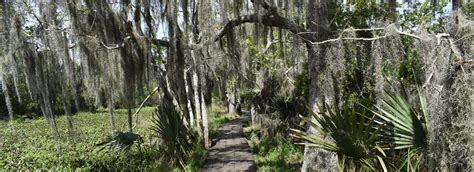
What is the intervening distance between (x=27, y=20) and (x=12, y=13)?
49cm

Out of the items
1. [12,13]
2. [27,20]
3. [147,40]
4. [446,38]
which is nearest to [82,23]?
[147,40]

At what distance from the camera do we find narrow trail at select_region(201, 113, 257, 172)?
308 inches

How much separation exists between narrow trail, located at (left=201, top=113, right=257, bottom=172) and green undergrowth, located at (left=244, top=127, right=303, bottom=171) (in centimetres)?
20

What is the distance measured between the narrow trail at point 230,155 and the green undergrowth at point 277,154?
205mm

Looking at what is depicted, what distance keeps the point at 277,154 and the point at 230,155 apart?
1.15 m

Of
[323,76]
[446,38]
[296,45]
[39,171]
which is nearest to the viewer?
[446,38]

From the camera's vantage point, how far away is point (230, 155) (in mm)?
9156

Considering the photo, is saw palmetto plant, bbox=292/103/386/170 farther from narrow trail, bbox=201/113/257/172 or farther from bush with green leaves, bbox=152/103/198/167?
bush with green leaves, bbox=152/103/198/167

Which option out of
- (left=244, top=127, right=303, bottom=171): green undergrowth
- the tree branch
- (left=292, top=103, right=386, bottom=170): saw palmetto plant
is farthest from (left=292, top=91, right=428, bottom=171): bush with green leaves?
(left=244, top=127, right=303, bottom=171): green undergrowth

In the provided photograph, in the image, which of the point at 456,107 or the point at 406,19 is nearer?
the point at 456,107

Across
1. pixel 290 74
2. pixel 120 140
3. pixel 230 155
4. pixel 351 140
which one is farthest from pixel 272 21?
pixel 290 74

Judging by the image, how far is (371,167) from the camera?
377 centimetres

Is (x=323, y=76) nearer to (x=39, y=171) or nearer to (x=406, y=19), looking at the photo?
(x=406, y=19)

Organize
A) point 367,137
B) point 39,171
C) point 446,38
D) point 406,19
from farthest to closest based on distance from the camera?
point 406,19 < point 39,171 < point 367,137 < point 446,38
